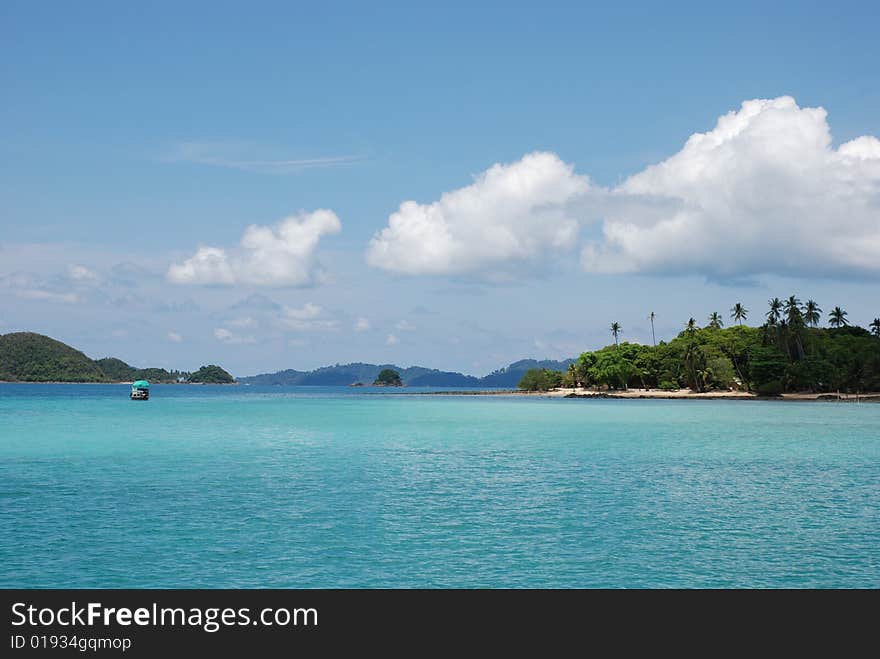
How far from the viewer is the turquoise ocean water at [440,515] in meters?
22.1

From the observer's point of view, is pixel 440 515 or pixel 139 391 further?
pixel 139 391

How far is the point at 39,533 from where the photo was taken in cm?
2677

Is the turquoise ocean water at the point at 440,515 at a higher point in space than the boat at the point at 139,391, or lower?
lower

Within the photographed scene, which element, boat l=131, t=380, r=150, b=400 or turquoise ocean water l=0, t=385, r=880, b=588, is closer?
turquoise ocean water l=0, t=385, r=880, b=588

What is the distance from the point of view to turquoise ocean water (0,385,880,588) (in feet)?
72.6

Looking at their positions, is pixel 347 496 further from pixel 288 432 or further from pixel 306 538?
pixel 288 432

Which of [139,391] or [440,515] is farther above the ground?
[139,391]

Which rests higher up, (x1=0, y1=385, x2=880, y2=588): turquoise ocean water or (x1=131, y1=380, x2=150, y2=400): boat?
(x1=131, y1=380, x2=150, y2=400): boat

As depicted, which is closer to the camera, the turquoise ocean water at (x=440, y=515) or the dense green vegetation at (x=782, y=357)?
the turquoise ocean water at (x=440, y=515)

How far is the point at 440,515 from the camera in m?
30.4
